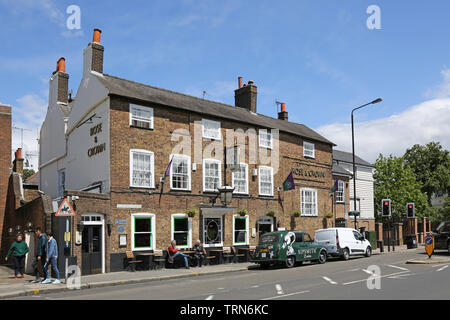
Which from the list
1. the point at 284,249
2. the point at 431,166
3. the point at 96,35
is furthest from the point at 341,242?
the point at 431,166

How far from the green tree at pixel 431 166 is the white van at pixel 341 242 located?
4051cm

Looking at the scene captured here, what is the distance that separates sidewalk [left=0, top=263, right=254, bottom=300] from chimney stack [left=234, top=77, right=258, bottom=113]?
1293cm

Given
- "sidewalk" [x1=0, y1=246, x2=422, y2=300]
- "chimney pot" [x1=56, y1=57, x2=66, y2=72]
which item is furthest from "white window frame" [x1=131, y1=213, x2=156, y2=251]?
"chimney pot" [x1=56, y1=57, x2=66, y2=72]

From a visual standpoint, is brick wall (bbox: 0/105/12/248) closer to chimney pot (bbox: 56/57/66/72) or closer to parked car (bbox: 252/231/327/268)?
chimney pot (bbox: 56/57/66/72)

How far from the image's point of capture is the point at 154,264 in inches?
853

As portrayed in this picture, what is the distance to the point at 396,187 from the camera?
52.5 metres

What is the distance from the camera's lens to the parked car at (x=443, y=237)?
26844mm

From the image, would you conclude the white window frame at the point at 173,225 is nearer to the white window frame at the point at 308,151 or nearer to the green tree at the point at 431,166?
the white window frame at the point at 308,151

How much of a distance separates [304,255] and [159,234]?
277 inches

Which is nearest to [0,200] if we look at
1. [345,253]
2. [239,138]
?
[239,138]

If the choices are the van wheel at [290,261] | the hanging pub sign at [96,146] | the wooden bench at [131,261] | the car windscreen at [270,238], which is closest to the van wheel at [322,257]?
the van wheel at [290,261]

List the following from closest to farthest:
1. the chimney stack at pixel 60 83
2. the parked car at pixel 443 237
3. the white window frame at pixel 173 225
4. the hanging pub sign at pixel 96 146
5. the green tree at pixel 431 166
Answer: the hanging pub sign at pixel 96 146
the white window frame at pixel 173 225
the parked car at pixel 443 237
the chimney stack at pixel 60 83
the green tree at pixel 431 166

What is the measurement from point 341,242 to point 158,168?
423 inches
